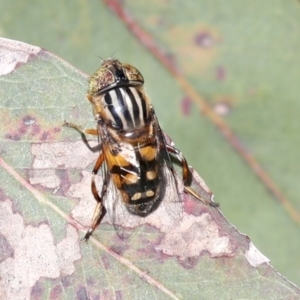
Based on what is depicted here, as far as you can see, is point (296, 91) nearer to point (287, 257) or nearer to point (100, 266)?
point (287, 257)

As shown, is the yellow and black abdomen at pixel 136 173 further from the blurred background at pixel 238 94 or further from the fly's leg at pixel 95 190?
the blurred background at pixel 238 94

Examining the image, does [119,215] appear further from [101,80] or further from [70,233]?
[101,80]

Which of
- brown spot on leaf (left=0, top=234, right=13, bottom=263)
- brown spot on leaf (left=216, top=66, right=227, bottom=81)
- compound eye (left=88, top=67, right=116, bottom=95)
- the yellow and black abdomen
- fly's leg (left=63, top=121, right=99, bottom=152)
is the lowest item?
brown spot on leaf (left=0, top=234, right=13, bottom=263)

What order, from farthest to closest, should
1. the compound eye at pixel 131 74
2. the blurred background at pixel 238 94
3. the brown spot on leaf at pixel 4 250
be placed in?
1. the blurred background at pixel 238 94
2. the compound eye at pixel 131 74
3. the brown spot on leaf at pixel 4 250

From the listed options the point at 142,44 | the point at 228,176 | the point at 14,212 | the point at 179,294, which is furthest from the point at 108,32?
the point at 179,294

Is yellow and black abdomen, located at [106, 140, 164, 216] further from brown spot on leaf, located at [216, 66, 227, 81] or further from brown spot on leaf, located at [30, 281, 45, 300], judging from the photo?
brown spot on leaf, located at [216, 66, 227, 81]

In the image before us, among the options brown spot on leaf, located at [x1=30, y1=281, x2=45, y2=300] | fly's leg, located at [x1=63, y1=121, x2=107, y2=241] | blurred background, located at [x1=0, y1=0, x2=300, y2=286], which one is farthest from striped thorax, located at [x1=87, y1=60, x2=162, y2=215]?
blurred background, located at [x1=0, y1=0, x2=300, y2=286]

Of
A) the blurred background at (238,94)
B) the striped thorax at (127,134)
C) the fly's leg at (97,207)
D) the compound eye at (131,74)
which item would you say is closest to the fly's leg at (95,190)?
the fly's leg at (97,207)
